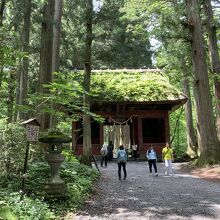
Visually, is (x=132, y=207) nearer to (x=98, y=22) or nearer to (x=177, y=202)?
(x=177, y=202)

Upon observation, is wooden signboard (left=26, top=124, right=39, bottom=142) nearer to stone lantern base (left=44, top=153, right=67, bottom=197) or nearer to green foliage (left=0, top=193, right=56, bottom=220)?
stone lantern base (left=44, top=153, right=67, bottom=197)

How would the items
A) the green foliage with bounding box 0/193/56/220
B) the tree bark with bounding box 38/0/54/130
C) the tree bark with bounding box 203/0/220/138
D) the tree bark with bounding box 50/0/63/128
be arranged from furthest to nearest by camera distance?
1. the tree bark with bounding box 203/0/220/138
2. the tree bark with bounding box 50/0/63/128
3. the tree bark with bounding box 38/0/54/130
4. the green foliage with bounding box 0/193/56/220

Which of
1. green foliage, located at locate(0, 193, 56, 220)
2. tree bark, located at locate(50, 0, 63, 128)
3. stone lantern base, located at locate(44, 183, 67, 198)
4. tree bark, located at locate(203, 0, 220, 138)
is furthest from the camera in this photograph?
tree bark, located at locate(203, 0, 220, 138)

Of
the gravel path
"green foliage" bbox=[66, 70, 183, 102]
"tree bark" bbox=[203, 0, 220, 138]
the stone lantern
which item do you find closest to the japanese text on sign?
the stone lantern

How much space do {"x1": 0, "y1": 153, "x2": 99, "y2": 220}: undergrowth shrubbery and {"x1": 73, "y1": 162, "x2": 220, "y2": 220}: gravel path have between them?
1.18 feet

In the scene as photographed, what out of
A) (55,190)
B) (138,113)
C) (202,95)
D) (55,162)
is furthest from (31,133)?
(138,113)

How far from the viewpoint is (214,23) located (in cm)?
1875

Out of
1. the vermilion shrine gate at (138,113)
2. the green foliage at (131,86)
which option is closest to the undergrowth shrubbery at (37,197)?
the green foliage at (131,86)

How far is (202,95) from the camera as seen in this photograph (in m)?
16.9

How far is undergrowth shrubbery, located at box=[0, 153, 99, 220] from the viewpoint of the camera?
5.84 meters

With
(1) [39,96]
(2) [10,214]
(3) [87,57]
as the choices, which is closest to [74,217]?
(2) [10,214]

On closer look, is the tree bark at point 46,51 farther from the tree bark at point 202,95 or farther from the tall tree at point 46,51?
the tree bark at point 202,95

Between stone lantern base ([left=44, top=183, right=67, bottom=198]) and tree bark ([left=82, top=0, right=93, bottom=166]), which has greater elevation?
tree bark ([left=82, top=0, right=93, bottom=166])

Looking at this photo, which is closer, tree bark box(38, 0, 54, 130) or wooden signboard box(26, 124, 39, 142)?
wooden signboard box(26, 124, 39, 142)
